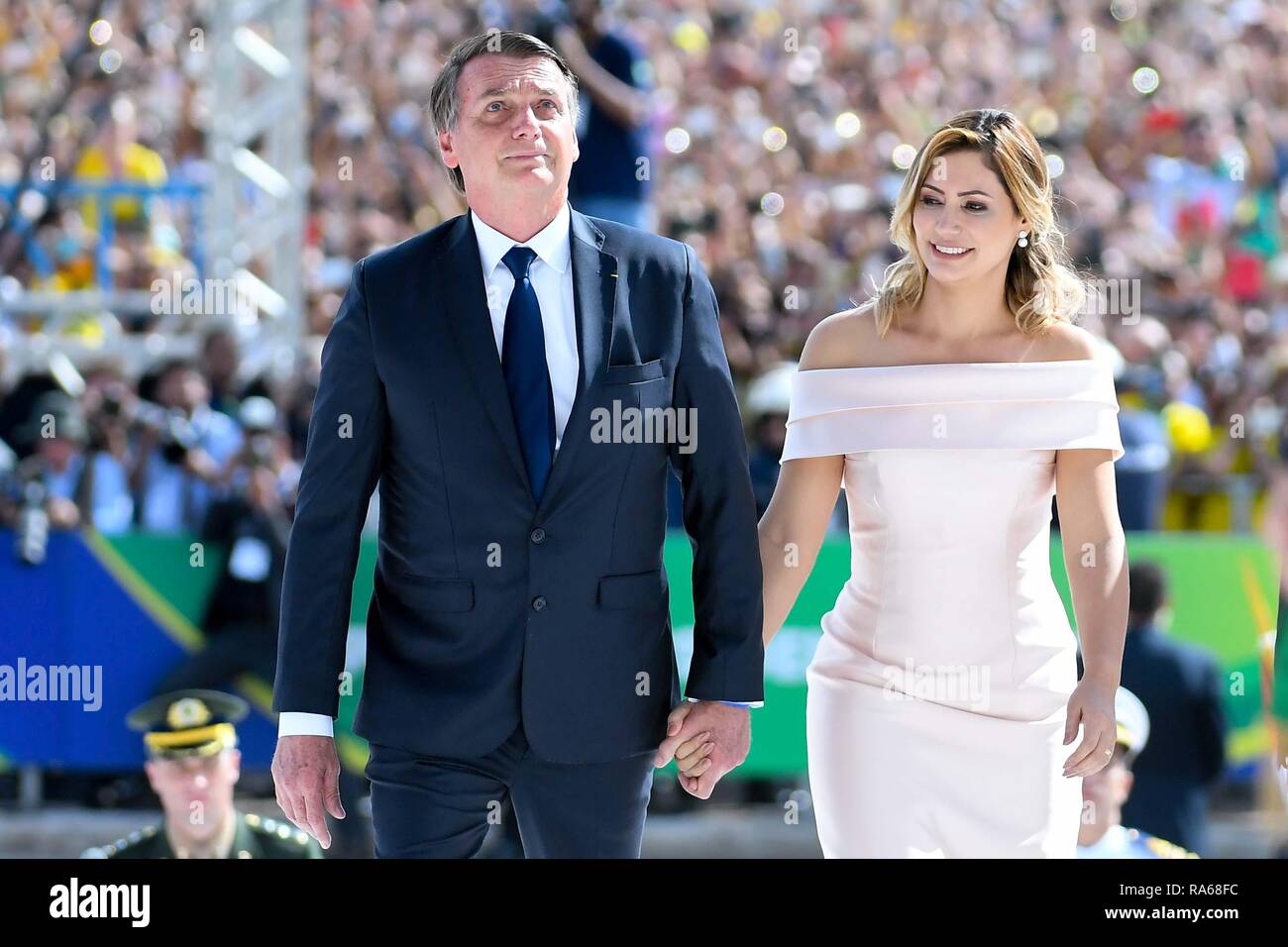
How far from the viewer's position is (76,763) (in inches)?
251

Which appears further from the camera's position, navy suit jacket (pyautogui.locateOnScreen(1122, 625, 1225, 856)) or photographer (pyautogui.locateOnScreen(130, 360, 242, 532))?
photographer (pyautogui.locateOnScreen(130, 360, 242, 532))

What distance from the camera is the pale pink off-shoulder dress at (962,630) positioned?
3152 mm

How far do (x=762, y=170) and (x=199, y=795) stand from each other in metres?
6.73

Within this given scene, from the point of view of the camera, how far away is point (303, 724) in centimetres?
290

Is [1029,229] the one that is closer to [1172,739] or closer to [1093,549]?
[1093,549]

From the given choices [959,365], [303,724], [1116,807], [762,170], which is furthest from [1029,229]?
[762,170]

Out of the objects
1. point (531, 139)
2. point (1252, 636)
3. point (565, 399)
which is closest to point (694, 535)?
point (565, 399)

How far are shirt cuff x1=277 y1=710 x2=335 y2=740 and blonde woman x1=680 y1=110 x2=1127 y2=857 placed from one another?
2.92 feet

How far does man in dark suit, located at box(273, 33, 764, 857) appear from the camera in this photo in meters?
2.89

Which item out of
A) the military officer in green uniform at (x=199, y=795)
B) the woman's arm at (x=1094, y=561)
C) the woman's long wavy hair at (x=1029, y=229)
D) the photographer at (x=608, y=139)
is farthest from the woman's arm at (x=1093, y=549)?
the photographer at (x=608, y=139)

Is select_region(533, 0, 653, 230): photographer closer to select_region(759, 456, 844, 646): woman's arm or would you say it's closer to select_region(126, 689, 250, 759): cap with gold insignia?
select_region(126, 689, 250, 759): cap with gold insignia

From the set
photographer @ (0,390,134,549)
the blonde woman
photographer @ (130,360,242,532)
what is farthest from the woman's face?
photographer @ (0,390,134,549)
